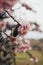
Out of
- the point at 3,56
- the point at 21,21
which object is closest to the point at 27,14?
the point at 21,21

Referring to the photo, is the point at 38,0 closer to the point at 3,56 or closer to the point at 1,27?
the point at 1,27

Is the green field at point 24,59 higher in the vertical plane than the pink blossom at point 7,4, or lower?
lower

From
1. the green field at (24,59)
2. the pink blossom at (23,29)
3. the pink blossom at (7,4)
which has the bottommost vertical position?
the green field at (24,59)

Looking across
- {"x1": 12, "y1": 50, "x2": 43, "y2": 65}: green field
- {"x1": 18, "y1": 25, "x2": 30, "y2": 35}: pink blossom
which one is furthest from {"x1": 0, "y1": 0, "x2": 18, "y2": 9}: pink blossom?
{"x1": 12, "y1": 50, "x2": 43, "y2": 65}: green field

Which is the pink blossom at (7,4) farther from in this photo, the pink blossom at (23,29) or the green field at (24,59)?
the green field at (24,59)

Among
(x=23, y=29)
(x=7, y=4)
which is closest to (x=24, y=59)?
(x=23, y=29)

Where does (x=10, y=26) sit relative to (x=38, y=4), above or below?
below

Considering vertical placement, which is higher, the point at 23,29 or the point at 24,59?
the point at 23,29

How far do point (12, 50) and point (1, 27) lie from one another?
18cm

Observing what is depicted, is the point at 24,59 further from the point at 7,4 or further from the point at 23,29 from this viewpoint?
the point at 7,4

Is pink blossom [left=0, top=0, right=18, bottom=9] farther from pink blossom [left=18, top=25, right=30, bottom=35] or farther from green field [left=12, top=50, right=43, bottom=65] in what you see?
green field [left=12, top=50, right=43, bottom=65]

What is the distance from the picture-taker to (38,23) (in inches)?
40.7

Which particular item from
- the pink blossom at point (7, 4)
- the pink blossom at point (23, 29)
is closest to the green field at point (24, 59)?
the pink blossom at point (23, 29)

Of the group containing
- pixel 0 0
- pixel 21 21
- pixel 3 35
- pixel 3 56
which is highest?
pixel 0 0
